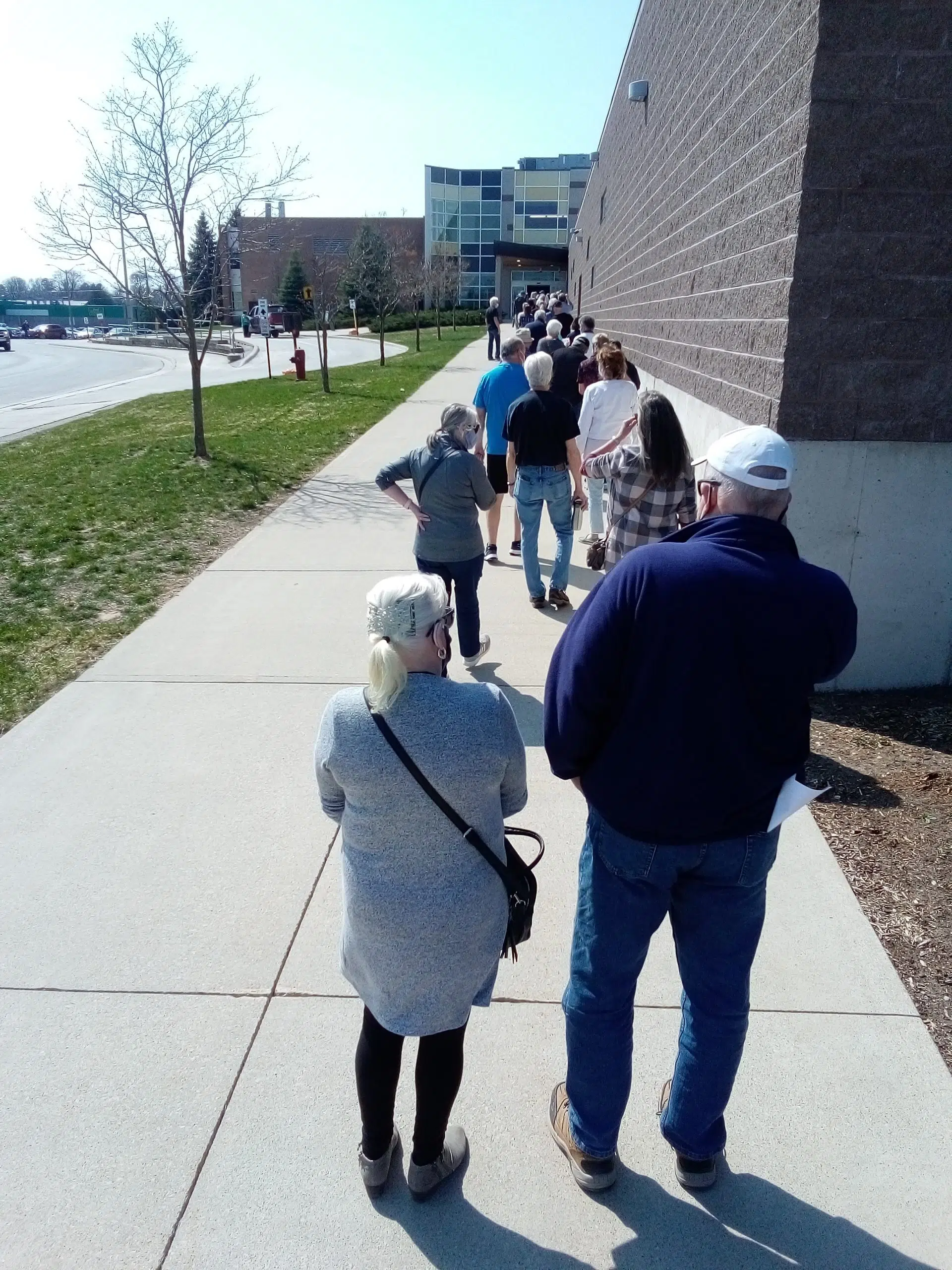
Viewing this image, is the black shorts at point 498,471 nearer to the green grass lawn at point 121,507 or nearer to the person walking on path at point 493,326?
the green grass lawn at point 121,507

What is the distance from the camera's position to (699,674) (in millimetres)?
2035

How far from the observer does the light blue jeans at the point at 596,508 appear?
26.8ft

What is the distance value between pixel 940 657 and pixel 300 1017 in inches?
156

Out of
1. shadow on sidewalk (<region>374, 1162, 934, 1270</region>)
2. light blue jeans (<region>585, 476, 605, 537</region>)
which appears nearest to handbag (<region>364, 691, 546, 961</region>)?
shadow on sidewalk (<region>374, 1162, 934, 1270</region>)

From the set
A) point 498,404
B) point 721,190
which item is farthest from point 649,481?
point 721,190

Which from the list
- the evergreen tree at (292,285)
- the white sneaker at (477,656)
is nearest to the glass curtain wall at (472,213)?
the evergreen tree at (292,285)

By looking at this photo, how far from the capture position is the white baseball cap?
6.77 feet

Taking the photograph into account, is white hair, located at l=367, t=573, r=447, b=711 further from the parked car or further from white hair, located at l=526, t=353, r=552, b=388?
the parked car

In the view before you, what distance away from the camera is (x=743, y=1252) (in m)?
2.29

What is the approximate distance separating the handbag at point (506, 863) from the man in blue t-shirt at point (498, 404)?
16.8ft

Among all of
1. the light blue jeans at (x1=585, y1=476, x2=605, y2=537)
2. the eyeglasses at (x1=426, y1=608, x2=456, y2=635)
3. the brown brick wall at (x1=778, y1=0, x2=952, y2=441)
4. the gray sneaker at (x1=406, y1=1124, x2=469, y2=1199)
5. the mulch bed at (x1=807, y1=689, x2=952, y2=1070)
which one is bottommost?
the gray sneaker at (x1=406, y1=1124, x2=469, y2=1199)

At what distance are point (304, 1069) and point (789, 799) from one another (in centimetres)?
160

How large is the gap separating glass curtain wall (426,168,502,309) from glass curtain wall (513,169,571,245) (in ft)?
3.91

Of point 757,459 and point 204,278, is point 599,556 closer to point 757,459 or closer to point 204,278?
point 757,459
